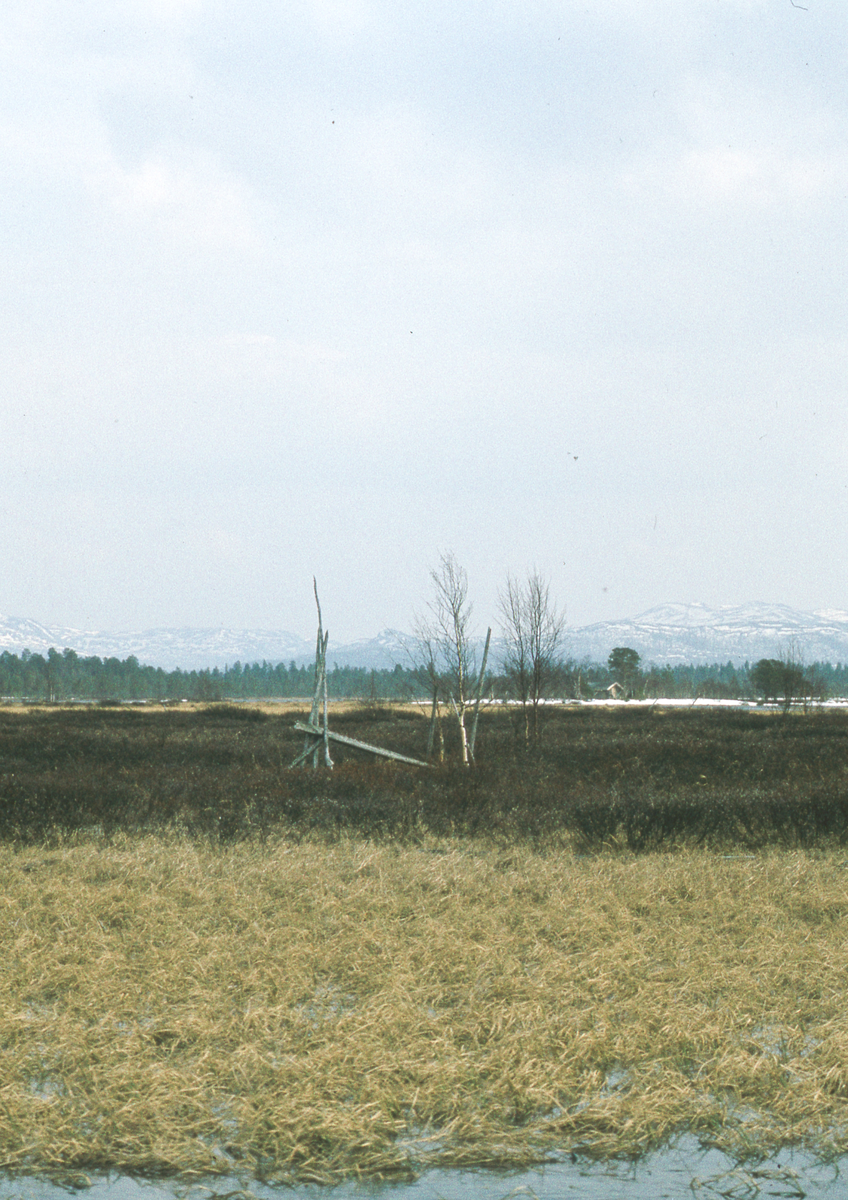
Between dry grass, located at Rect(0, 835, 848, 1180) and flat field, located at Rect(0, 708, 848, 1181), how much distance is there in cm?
2

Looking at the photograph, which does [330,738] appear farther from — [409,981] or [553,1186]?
[553,1186]

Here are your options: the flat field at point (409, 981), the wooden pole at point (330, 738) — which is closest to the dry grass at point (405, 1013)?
the flat field at point (409, 981)

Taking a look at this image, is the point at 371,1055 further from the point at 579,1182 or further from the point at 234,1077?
the point at 579,1182

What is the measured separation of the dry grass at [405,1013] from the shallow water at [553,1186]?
0.38 feet

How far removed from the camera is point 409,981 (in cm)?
641

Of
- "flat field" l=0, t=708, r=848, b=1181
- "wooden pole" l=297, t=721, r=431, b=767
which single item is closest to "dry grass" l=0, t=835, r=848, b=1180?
"flat field" l=0, t=708, r=848, b=1181

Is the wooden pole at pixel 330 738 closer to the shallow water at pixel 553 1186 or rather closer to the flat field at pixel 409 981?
the flat field at pixel 409 981

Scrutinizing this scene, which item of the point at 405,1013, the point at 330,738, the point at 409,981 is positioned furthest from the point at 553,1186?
the point at 330,738

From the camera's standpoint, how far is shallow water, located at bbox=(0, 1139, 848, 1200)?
12.5 ft

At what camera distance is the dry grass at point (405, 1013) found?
4281 millimetres

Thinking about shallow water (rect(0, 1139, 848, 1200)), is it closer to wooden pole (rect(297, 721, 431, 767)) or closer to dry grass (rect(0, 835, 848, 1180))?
dry grass (rect(0, 835, 848, 1180))

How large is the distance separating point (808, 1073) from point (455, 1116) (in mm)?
1757

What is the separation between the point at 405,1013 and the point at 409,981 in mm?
717

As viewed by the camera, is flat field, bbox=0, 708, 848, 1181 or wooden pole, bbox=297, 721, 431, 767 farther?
wooden pole, bbox=297, 721, 431, 767
